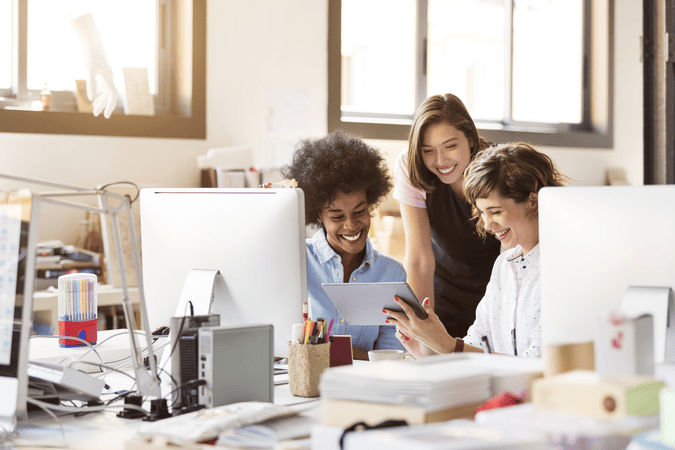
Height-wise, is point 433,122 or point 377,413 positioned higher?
point 433,122

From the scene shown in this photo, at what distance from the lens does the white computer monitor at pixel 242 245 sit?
1.41 m

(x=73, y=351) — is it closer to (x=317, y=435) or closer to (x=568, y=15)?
(x=317, y=435)

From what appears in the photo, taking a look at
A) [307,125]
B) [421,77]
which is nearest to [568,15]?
[421,77]

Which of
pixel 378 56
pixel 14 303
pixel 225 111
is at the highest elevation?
pixel 378 56

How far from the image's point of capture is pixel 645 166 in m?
2.67

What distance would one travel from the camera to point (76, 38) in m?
2.96

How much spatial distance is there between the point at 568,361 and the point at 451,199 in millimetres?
1448

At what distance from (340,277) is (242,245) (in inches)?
26.9

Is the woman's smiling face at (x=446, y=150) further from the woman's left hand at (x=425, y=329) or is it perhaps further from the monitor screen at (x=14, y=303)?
the monitor screen at (x=14, y=303)

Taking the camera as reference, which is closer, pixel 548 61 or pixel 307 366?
pixel 307 366

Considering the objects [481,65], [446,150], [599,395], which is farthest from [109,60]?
[599,395]

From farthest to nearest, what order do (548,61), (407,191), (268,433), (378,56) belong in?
(548,61) → (378,56) → (407,191) → (268,433)

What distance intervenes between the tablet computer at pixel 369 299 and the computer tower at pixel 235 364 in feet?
1.13

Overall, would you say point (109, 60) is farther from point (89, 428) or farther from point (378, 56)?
point (89, 428)
